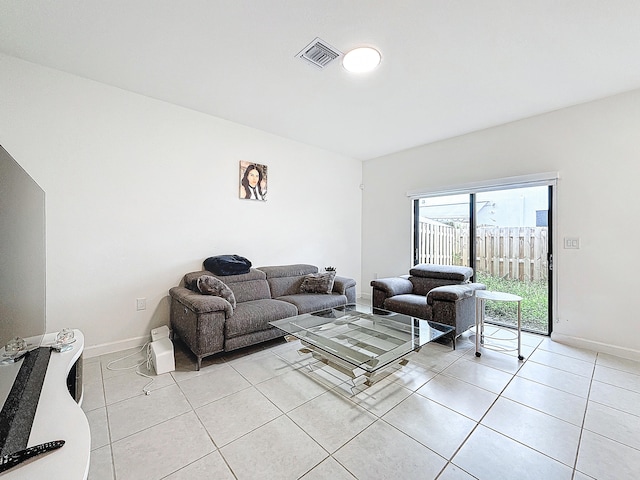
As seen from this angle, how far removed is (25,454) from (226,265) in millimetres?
2299

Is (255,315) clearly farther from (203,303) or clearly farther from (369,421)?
(369,421)

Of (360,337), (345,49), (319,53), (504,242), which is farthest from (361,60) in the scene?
(504,242)

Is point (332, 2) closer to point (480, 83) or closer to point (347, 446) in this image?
point (480, 83)

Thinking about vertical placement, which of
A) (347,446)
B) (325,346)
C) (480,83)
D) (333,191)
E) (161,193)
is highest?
(480,83)

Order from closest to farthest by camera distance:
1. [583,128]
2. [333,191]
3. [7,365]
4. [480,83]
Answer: [7,365] → [480,83] → [583,128] → [333,191]

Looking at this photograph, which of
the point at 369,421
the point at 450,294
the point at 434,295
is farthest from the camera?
the point at 434,295

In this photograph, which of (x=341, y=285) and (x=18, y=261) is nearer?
(x=18, y=261)

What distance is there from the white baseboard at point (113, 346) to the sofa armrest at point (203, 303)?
66 centimetres

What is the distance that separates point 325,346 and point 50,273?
2.51 meters

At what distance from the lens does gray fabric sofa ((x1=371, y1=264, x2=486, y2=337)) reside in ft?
9.32

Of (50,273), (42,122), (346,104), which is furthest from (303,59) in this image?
(50,273)

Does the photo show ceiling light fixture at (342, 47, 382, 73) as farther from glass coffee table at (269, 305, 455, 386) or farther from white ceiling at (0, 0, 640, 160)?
glass coffee table at (269, 305, 455, 386)

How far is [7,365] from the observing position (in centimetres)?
132

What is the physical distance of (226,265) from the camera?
122 inches
